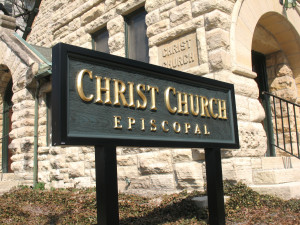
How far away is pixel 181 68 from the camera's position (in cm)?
579

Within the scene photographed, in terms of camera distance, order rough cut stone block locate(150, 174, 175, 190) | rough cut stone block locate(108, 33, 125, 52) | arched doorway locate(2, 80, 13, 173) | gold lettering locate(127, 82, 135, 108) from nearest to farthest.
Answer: gold lettering locate(127, 82, 135, 108)
rough cut stone block locate(150, 174, 175, 190)
rough cut stone block locate(108, 33, 125, 52)
arched doorway locate(2, 80, 13, 173)

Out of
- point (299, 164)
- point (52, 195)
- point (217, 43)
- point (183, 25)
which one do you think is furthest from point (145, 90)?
point (299, 164)

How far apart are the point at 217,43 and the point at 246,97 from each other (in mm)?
1015

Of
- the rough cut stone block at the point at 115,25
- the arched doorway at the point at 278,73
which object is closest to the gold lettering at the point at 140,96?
the rough cut stone block at the point at 115,25

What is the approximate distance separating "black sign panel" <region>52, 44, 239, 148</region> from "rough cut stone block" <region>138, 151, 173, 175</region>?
2195 mm

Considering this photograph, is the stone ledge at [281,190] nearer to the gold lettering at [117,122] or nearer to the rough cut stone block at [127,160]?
the rough cut stone block at [127,160]

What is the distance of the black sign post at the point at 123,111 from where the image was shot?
7.55ft

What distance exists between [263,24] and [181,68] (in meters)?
2.88

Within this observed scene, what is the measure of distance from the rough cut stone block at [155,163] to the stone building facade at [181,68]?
0.06 feet

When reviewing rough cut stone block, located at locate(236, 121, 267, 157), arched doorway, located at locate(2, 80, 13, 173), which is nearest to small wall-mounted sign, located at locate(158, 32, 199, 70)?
rough cut stone block, located at locate(236, 121, 267, 157)

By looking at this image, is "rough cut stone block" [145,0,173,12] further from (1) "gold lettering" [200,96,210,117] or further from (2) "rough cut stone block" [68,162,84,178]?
(2) "rough cut stone block" [68,162,84,178]

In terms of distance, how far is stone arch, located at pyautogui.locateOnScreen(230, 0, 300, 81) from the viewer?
5.48 m

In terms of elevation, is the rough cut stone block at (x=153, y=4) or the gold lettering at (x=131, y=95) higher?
the rough cut stone block at (x=153, y=4)

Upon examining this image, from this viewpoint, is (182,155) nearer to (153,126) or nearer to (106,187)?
(153,126)
